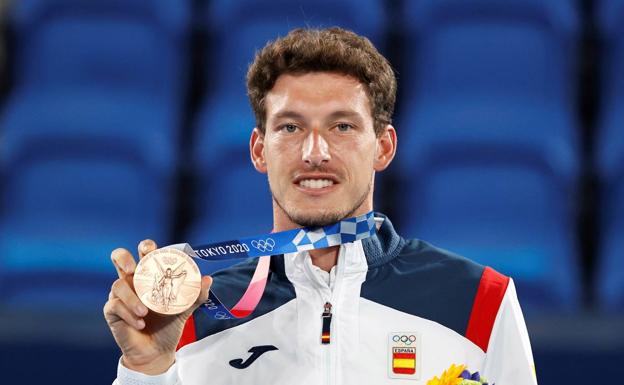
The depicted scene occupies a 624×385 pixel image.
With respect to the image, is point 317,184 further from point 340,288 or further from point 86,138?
point 86,138

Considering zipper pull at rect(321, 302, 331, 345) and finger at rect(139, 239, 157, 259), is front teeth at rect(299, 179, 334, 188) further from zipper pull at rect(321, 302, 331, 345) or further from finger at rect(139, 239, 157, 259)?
finger at rect(139, 239, 157, 259)

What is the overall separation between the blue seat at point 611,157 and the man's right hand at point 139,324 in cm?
201

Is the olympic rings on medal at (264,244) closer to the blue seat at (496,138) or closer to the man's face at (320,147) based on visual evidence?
the man's face at (320,147)

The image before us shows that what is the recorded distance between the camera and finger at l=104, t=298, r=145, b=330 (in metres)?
2.45

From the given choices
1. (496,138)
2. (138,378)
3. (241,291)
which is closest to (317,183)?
(241,291)

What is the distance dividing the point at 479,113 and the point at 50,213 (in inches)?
75.0

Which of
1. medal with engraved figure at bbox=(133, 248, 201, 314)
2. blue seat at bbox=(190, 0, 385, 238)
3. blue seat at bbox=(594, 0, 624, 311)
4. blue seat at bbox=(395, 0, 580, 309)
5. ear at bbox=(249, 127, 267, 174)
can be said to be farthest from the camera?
blue seat at bbox=(190, 0, 385, 238)

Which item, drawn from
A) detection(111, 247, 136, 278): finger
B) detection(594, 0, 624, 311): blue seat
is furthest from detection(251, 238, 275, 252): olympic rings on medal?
detection(594, 0, 624, 311): blue seat

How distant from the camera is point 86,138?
5.02 metres

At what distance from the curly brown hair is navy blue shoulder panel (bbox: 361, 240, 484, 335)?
13.9 inches

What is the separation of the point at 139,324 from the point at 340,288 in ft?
1.78

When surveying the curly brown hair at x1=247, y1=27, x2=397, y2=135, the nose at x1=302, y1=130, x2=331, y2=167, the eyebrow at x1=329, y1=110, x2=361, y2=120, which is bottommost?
the nose at x1=302, y1=130, x2=331, y2=167

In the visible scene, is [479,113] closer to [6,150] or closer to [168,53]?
[168,53]

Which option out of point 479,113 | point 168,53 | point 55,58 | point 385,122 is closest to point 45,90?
point 55,58
